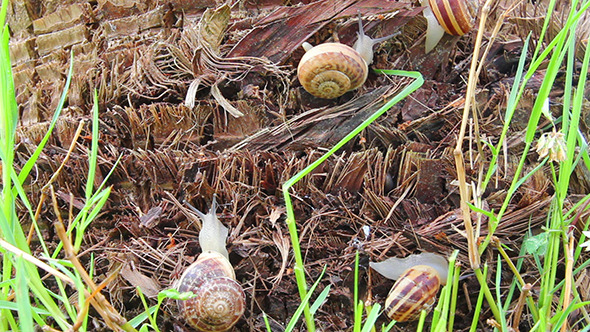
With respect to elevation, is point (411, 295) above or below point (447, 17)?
below

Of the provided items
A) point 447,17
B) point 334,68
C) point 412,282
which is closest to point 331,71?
point 334,68

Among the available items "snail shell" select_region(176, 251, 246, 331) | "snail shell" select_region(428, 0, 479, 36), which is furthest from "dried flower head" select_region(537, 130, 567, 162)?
"snail shell" select_region(176, 251, 246, 331)

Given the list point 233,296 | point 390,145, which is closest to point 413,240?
point 390,145

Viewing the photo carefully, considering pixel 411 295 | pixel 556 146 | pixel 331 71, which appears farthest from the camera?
pixel 331 71

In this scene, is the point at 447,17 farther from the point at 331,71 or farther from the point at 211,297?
the point at 211,297

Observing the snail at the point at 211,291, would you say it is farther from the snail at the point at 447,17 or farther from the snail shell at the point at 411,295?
the snail at the point at 447,17

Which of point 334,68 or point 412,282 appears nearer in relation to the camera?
point 412,282

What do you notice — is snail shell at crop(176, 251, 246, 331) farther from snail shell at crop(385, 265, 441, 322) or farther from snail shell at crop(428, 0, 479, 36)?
snail shell at crop(428, 0, 479, 36)
